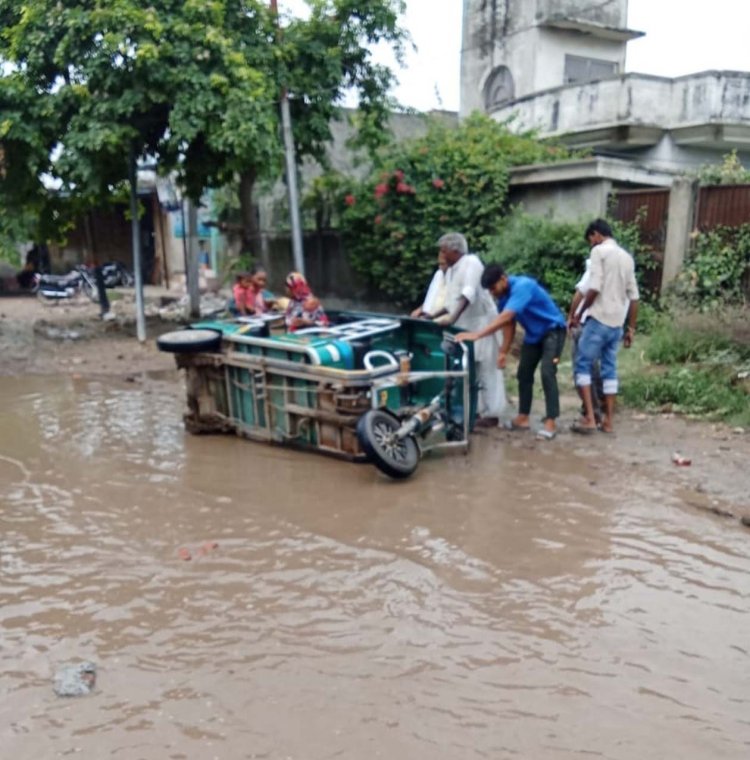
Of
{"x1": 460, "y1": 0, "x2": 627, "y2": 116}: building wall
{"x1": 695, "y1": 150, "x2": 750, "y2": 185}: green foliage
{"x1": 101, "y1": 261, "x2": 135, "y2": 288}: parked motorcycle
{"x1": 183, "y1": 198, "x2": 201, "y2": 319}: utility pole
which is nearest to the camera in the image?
{"x1": 695, "y1": 150, "x2": 750, "y2": 185}: green foliage

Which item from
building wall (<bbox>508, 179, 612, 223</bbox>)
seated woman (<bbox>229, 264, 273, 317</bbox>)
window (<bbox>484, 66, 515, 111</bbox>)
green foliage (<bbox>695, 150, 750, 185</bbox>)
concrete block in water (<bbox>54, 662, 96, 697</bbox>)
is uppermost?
window (<bbox>484, 66, 515, 111</bbox>)

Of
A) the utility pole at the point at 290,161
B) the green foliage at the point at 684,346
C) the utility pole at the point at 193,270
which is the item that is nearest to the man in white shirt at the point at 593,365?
the green foliage at the point at 684,346

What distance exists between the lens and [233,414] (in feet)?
23.6

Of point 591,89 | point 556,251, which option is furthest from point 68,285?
point 556,251

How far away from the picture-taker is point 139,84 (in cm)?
1121

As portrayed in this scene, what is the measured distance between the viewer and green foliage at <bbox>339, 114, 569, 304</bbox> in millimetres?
12836

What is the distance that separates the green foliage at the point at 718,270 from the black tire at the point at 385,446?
5.15 metres

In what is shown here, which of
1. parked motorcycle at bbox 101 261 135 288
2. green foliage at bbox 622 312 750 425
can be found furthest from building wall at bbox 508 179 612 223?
parked motorcycle at bbox 101 261 135 288

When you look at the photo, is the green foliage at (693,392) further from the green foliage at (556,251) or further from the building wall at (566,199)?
the building wall at (566,199)

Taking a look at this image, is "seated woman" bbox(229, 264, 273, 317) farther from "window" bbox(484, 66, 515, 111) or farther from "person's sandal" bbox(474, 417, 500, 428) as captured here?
"window" bbox(484, 66, 515, 111)

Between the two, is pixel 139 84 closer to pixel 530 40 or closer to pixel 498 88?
pixel 530 40

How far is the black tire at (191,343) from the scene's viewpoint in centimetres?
696

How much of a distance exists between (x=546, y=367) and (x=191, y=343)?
313 centimetres

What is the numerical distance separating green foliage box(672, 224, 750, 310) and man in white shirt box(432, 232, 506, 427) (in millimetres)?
3513
